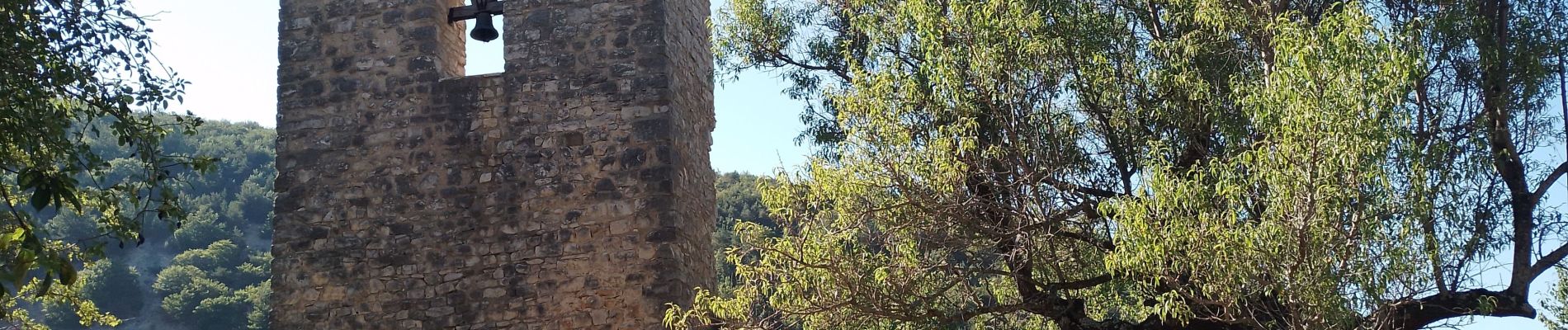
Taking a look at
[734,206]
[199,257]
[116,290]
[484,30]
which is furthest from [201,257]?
[484,30]

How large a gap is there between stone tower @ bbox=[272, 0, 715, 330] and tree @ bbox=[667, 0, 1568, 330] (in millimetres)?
553

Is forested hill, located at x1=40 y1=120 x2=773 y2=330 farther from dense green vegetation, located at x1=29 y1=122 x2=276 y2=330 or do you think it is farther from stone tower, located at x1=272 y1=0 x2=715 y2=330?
stone tower, located at x1=272 y1=0 x2=715 y2=330

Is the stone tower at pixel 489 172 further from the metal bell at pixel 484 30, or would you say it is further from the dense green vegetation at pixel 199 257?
the dense green vegetation at pixel 199 257

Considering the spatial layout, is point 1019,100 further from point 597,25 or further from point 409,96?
point 409,96

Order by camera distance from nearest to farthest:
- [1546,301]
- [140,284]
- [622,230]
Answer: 1. [622,230]
2. [1546,301]
3. [140,284]

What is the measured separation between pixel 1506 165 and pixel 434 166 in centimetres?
550

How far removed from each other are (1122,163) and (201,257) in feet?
122

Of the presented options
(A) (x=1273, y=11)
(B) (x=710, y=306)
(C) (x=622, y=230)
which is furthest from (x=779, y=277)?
(A) (x=1273, y=11)

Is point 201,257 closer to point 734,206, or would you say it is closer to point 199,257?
point 199,257

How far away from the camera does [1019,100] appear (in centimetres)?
691

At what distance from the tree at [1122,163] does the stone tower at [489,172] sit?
0.55 metres

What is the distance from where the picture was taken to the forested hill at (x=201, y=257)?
121ft

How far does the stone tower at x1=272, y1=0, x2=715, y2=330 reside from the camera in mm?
7242

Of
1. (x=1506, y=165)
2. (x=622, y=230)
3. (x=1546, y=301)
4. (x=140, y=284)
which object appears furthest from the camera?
(x=140, y=284)
